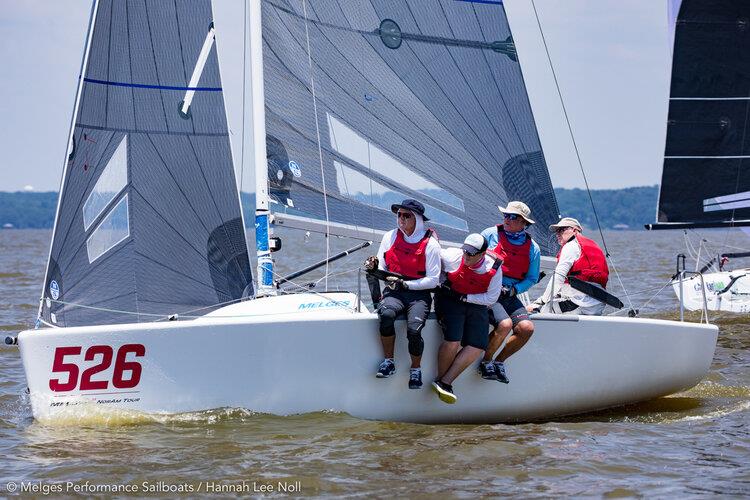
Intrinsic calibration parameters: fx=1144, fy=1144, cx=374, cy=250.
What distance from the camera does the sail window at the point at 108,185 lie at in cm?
741

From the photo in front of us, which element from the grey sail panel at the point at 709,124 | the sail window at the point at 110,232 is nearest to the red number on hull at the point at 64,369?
the sail window at the point at 110,232

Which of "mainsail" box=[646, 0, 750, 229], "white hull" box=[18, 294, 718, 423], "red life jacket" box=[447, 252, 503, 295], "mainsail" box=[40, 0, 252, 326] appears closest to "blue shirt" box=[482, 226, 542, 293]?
"white hull" box=[18, 294, 718, 423]

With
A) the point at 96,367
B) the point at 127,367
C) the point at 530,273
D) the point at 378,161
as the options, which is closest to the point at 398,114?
the point at 378,161

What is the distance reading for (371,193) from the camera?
26.0 feet

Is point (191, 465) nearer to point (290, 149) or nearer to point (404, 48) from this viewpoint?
point (290, 149)

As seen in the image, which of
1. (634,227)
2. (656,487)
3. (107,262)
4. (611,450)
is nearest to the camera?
(656,487)

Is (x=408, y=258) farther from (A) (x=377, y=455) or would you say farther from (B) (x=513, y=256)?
(A) (x=377, y=455)

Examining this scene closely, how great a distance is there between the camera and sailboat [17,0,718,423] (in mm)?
6723

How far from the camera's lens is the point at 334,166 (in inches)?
310

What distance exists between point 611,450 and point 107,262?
11.1ft

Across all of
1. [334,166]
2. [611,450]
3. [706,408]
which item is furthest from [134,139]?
[706,408]

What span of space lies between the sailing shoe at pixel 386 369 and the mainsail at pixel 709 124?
27.0ft

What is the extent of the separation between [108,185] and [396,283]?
6.95 ft

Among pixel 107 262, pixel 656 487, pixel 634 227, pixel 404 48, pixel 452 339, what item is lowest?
pixel 656 487
